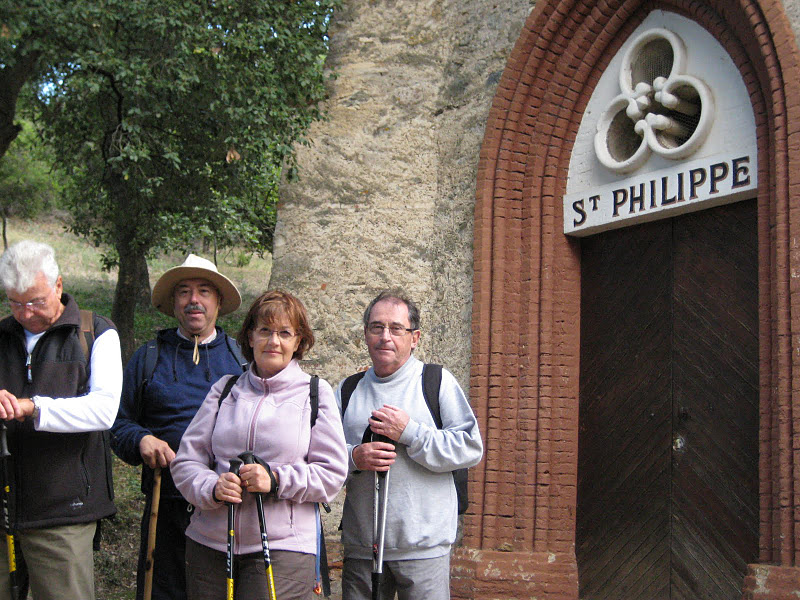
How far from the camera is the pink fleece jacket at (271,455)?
337 cm

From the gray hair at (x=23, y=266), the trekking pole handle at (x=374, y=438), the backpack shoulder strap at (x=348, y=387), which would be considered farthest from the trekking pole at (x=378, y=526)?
the gray hair at (x=23, y=266)

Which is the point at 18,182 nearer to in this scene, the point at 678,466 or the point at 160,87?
the point at 160,87

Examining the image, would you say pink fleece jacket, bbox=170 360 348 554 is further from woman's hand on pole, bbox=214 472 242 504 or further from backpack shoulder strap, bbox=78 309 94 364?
backpack shoulder strap, bbox=78 309 94 364

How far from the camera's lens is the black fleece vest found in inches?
148

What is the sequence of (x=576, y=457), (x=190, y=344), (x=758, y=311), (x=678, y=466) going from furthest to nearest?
(x=576, y=457)
(x=678, y=466)
(x=758, y=311)
(x=190, y=344)

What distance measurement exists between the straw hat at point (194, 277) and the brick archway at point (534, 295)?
8.33 ft

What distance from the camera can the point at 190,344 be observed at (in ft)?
14.6

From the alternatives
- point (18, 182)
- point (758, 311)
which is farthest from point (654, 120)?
point (18, 182)

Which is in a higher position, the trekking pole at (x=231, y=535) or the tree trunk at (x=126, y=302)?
the tree trunk at (x=126, y=302)

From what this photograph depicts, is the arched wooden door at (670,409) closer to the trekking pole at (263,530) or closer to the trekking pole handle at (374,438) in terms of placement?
the trekking pole handle at (374,438)

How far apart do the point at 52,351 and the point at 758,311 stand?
4034mm

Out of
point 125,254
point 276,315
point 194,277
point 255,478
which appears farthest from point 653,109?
point 125,254

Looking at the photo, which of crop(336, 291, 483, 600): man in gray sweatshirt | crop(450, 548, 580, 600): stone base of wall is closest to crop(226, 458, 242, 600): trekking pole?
crop(336, 291, 483, 600): man in gray sweatshirt

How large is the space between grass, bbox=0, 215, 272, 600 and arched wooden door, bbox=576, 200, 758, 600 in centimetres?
373
